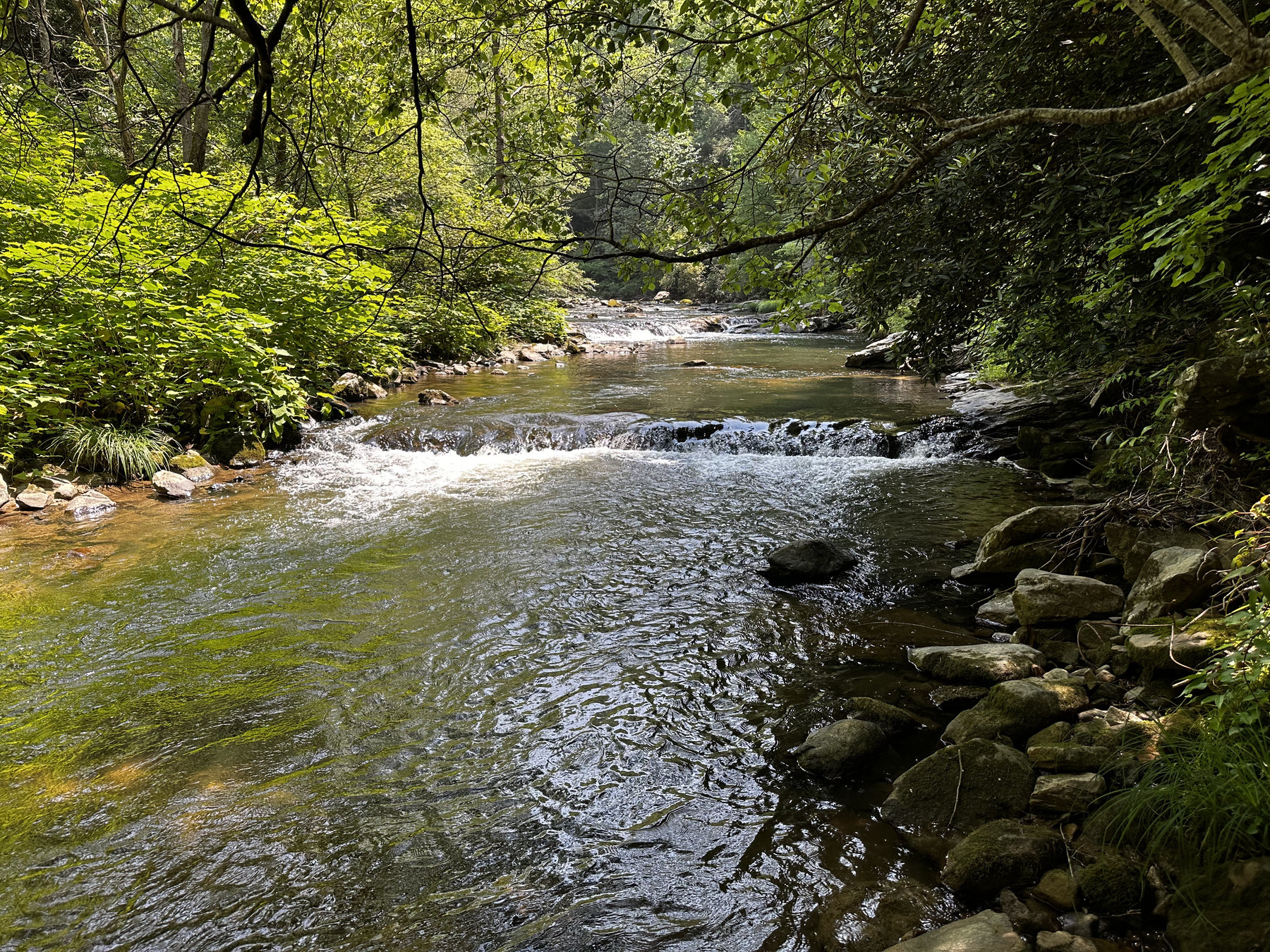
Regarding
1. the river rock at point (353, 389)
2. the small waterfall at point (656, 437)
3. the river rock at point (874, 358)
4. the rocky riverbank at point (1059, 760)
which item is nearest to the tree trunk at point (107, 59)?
the rocky riverbank at point (1059, 760)

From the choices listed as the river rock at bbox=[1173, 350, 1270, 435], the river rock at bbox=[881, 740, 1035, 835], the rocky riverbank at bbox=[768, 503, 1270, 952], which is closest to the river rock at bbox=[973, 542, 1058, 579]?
the rocky riverbank at bbox=[768, 503, 1270, 952]

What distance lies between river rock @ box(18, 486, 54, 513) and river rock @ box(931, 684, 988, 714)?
29.6 ft

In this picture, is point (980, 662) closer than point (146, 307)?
Yes

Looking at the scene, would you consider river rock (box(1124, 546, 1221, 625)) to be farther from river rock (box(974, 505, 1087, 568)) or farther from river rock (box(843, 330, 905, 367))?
river rock (box(843, 330, 905, 367))

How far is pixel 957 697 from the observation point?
4.16 meters

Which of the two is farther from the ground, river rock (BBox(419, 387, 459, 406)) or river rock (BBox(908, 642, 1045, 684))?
river rock (BBox(419, 387, 459, 406))

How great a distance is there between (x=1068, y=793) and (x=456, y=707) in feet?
10.9

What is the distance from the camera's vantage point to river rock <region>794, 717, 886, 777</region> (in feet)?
11.9

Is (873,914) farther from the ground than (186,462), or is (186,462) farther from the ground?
(186,462)

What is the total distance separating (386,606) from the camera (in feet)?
18.7

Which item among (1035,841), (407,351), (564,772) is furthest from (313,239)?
(1035,841)

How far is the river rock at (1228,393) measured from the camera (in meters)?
4.11

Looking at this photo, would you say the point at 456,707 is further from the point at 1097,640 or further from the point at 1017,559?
the point at 1017,559

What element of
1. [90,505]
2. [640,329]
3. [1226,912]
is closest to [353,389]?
[90,505]
